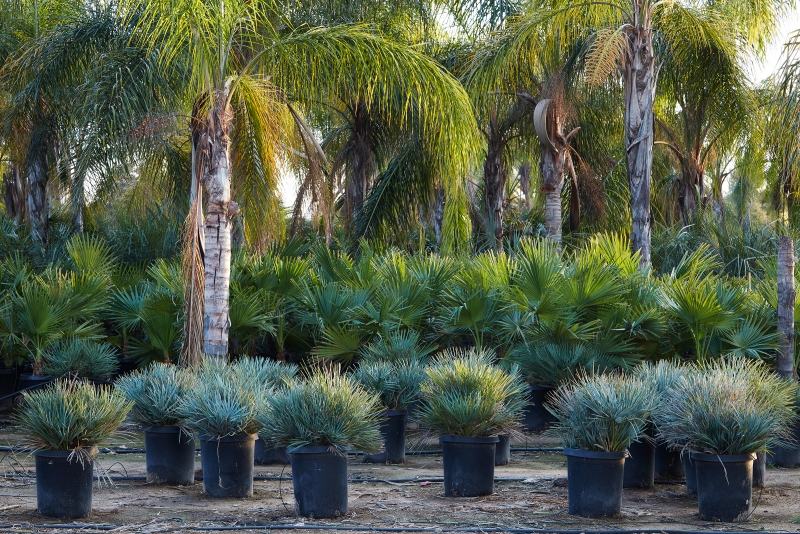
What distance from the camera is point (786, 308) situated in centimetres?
836

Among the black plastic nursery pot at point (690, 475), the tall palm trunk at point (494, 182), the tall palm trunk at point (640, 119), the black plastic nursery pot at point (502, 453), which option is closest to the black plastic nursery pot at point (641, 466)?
the black plastic nursery pot at point (690, 475)

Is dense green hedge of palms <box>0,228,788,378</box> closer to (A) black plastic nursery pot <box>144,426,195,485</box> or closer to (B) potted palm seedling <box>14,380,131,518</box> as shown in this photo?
(A) black plastic nursery pot <box>144,426,195,485</box>

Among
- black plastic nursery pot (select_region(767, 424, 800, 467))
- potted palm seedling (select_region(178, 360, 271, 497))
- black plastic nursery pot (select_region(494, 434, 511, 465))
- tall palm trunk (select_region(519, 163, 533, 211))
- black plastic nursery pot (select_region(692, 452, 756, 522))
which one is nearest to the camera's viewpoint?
black plastic nursery pot (select_region(692, 452, 756, 522))

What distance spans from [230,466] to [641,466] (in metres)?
3.19

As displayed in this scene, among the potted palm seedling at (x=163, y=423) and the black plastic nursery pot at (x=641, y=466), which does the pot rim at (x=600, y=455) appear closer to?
the black plastic nursery pot at (x=641, y=466)

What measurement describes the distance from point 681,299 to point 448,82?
3.45 meters

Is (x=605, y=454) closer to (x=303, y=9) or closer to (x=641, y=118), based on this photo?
(x=641, y=118)

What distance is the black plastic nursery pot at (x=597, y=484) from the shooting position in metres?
6.06

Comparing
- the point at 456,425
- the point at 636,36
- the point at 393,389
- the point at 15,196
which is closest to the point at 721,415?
the point at 456,425

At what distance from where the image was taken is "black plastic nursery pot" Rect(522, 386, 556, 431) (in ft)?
32.3

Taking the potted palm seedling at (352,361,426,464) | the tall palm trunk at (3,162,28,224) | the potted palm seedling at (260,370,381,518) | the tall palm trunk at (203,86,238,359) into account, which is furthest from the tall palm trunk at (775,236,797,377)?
the tall palm trunk at (3,162,28,224)

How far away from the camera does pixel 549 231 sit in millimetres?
14742

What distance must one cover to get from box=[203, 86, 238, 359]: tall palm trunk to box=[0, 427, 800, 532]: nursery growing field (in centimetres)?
166

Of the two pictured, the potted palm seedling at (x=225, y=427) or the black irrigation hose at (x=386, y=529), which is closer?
the black irrigation hose at (x=386, y=529)
